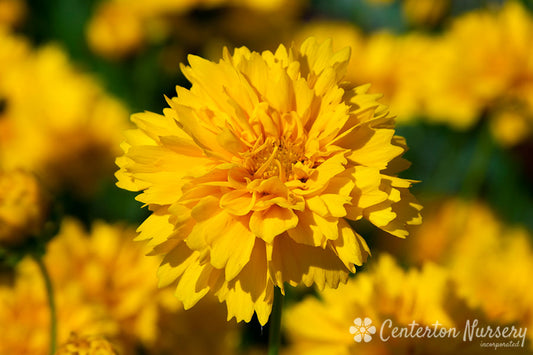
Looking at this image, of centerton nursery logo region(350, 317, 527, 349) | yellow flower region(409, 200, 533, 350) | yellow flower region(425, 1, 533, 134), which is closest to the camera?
centerton nursery logo region(350, 317, 527, 349)

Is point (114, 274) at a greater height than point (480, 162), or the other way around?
point (114, 274)

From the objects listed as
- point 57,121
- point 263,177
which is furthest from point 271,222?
point 57,121

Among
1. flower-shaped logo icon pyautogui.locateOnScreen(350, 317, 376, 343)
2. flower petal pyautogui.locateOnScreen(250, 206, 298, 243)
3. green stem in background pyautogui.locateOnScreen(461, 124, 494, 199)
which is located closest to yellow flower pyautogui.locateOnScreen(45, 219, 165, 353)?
flower-shaped logo icon pyautogui.locateOnScreen(350, 317, 376, 343)

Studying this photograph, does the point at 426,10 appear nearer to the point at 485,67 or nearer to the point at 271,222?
the point at 485,67

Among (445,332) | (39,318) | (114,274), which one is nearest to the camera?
(445,332)

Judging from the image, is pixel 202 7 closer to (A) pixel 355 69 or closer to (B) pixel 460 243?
(A) pixel 355 69

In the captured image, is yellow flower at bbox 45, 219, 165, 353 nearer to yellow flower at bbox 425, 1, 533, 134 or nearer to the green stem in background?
yellow flower at bbox 425, 1, 533, 134

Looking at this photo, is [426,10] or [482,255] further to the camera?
[426,10]
